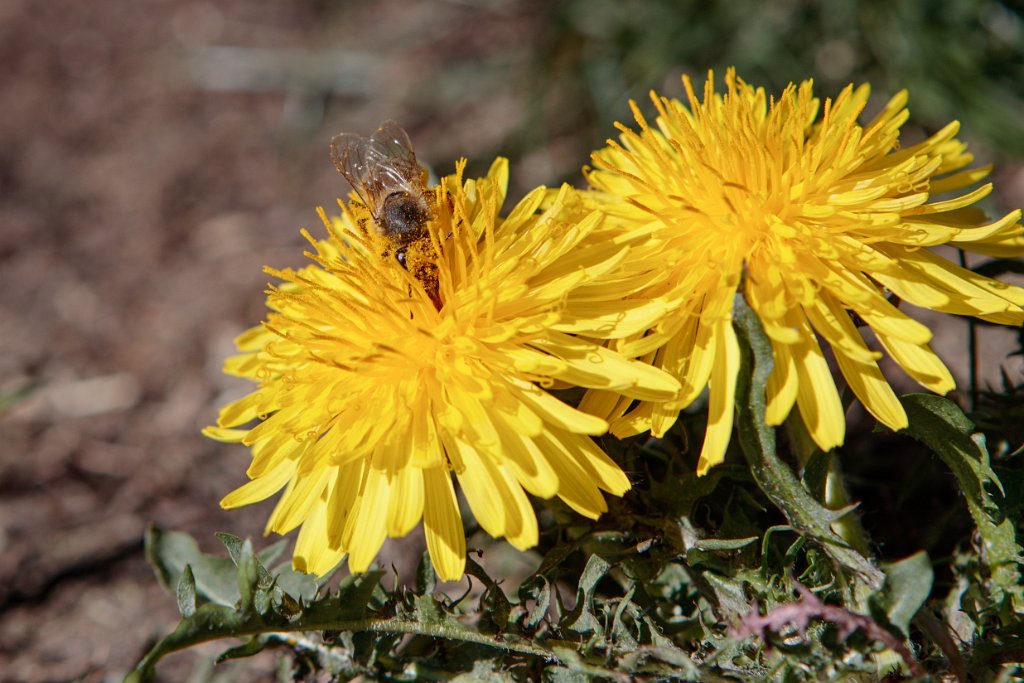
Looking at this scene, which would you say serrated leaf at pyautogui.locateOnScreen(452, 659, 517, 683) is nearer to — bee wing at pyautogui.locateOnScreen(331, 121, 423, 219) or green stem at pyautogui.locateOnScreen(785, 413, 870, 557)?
green stem at pyautogui.locateOnScreen(785, 413, 870, 557)

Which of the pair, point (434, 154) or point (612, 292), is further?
point (434, 154)

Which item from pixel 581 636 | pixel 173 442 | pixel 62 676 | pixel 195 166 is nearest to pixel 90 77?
pixel 195 166

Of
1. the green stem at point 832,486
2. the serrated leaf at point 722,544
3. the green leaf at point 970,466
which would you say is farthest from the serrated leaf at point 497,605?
the green leaf at point 970,466

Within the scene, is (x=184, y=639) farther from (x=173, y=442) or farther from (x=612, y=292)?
(x=173, y=442)

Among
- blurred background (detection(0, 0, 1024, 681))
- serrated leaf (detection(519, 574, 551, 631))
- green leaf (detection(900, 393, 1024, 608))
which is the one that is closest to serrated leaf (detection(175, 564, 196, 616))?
serrated leaf (detection(519, 574, 551, 631))

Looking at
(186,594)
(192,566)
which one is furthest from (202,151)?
(186,594)

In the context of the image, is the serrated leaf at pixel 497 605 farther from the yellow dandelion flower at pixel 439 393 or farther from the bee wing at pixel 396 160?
the bee wing at pixel 396 160
